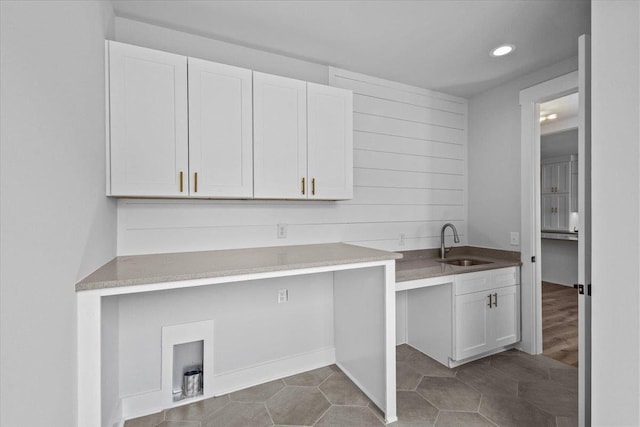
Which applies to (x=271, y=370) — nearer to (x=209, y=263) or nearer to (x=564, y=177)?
(x=209, y=263)

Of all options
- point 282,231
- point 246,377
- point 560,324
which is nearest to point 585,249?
point 282,231

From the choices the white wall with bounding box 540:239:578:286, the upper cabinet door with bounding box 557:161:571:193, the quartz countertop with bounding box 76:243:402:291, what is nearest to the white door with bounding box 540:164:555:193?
the upper cabinet door with bounding box 557:161:571:193

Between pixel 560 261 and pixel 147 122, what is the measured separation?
6.29 meters

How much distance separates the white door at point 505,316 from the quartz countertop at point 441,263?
25cm

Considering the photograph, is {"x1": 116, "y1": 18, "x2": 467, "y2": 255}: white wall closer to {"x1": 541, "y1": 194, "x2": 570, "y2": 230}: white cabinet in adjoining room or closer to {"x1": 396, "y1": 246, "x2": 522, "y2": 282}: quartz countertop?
{"x1": 396, "y1": 246, "x2": 522, "y2": 282}: quartz countertop

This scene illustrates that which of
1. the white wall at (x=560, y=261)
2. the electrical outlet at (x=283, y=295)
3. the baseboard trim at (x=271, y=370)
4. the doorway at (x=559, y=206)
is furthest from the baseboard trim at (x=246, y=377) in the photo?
the white wall at (x=560, y=261)

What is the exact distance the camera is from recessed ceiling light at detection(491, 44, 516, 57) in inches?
92.6

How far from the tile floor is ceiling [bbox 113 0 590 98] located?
100 inches

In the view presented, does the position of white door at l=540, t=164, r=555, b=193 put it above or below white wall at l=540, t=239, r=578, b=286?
above

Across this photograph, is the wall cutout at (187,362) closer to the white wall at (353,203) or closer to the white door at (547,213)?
the white wall at (353,203)

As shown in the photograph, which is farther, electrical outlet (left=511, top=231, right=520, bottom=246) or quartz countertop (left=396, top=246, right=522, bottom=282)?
electrical outlet (left=511, top=231, right=520, bottom=246)

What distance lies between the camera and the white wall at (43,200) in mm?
743

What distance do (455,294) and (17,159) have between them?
2.66 m

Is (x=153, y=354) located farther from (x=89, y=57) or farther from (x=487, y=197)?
(x=487, y=197)
